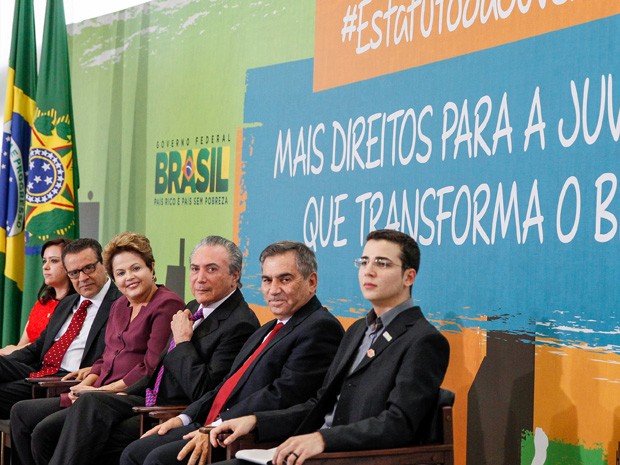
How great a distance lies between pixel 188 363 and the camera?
3.93 metres

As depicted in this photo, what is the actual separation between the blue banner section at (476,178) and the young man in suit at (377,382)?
1.92ft

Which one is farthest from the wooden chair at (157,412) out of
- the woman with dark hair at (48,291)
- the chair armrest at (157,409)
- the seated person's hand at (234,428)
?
the woman with dark hair at (48,291)

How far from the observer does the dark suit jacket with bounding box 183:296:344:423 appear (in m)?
3.54

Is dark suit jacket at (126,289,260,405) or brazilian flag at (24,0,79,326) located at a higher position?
brazilian flag at (24,0,79,326)

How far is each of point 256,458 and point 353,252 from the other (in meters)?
1.68

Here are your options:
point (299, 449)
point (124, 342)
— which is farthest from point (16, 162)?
point (299, 449)

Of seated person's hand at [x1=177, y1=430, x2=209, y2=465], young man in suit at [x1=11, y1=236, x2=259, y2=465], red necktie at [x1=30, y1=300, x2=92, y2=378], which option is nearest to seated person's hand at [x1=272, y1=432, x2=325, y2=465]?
seated person's hand at [x1=177, y1=430, x2=209, y2=465]

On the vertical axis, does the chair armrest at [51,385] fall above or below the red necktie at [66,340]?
below

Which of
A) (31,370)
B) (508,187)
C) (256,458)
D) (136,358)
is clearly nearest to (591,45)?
(508,187)

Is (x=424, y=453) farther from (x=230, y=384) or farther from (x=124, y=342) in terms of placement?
(x=124, y=342)

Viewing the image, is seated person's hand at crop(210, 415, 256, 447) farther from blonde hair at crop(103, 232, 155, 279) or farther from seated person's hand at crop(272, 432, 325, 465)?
blonde hair at crop(103, 232, 155, 279)

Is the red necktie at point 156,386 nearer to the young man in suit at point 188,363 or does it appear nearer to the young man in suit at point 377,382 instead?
the young man in suit at point 188,363

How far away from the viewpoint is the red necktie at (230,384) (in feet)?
12.3

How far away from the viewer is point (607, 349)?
3287mm
